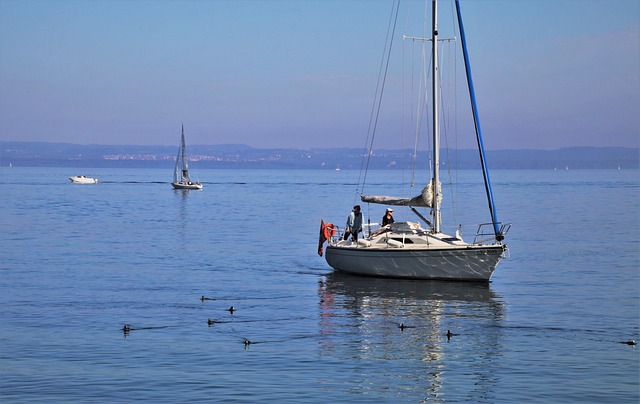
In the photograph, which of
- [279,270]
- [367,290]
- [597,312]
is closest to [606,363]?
[597,312]

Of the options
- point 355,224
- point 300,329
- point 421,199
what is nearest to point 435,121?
point 421,199

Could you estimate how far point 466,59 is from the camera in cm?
4478

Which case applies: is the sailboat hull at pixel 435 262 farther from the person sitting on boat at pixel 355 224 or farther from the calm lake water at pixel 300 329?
the person sitting on boat at pixel 355 224

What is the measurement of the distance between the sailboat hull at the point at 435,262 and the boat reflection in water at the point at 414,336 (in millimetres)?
403

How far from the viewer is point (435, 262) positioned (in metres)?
40.0

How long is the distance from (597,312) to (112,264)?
1047 inches

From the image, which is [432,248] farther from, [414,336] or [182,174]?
[182,174]

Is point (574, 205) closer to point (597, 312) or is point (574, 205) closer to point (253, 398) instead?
Answer: point (597, 312)

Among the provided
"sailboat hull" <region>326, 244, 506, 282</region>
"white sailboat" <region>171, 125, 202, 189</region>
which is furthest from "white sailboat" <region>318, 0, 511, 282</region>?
"white sailboat" <region>171, 125, 202, 189</region>

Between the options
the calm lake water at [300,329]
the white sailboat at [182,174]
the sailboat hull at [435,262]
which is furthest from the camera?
the white sailboat at [182,174]

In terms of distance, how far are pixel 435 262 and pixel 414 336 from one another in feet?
36.2

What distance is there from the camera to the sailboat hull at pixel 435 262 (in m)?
39.7

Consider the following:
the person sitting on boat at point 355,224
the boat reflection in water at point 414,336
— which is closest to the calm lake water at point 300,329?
the boat reflection in water at point 414,336

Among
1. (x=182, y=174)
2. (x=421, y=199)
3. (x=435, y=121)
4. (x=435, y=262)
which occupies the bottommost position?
(x=182, y=174)
